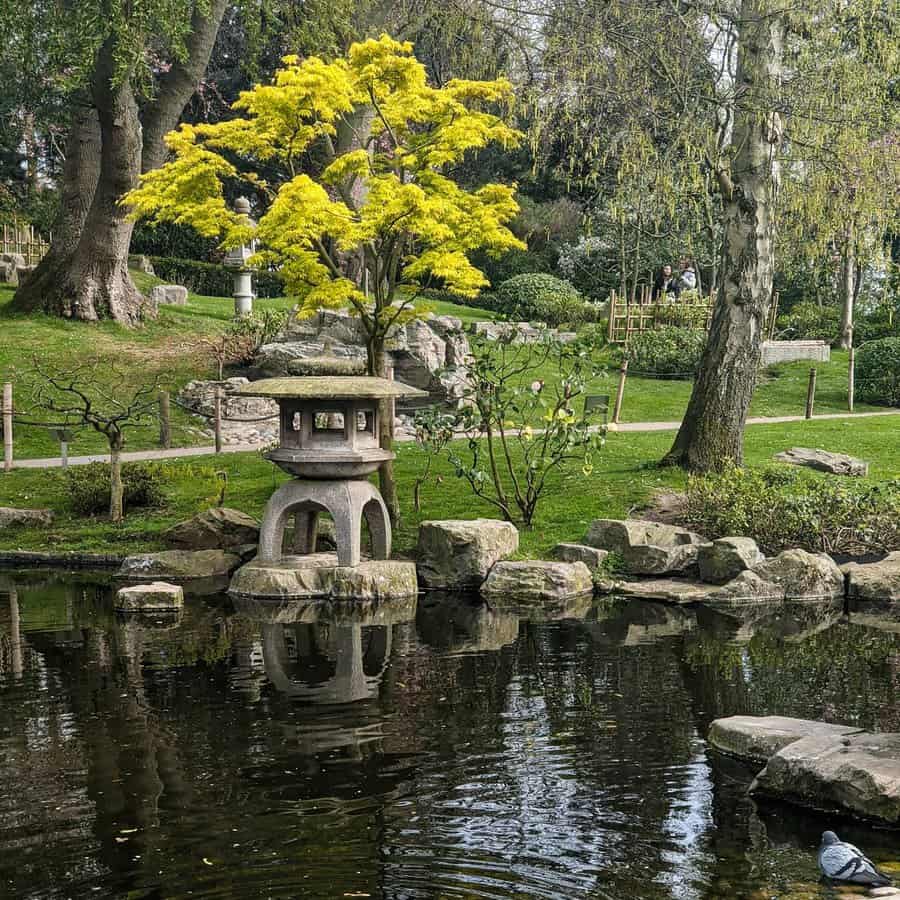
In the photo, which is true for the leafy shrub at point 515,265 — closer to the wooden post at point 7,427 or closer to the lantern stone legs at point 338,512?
the wooden post at point 7,427

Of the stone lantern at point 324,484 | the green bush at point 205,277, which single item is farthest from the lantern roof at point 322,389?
the green bush at point 205,277

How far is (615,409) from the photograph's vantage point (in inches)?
957

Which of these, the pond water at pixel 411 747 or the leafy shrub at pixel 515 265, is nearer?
the pond water at pixel 411 747

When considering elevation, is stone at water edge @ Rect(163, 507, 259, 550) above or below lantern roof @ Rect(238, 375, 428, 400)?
below

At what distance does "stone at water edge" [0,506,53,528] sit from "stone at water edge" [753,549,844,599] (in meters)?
9.21

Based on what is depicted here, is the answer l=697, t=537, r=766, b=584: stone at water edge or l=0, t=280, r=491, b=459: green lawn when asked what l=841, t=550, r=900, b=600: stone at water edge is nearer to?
l=697, t=537, r=766, b=584: stone at water edge

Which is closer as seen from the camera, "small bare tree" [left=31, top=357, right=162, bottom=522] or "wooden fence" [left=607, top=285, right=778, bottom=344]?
"small bare tree" [left=31, top=357, right=162, bottom=522]

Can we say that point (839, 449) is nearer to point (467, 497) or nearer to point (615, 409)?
point (615, 409)

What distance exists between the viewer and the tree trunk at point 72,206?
26.9 metres

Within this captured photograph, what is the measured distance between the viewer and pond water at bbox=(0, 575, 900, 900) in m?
6.87

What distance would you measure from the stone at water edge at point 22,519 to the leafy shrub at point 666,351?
16241mm

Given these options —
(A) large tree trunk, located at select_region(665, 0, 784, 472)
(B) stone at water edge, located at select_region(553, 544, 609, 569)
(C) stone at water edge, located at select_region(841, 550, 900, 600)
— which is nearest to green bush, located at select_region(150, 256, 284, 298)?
(A) large tree trunk, located at select_region(665, 0, 784, 472)

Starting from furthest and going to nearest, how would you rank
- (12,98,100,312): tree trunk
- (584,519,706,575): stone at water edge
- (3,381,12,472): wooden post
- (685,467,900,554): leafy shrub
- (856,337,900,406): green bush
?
(856,337,900,406): green bush < (12,98,100,312): tree trunk < (3,381,12,472): wooden post < (685,467,900,554): leafy shrub < (584,519,706,575): stone at water edge

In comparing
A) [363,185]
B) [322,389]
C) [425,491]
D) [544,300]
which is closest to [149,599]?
[322,389]
